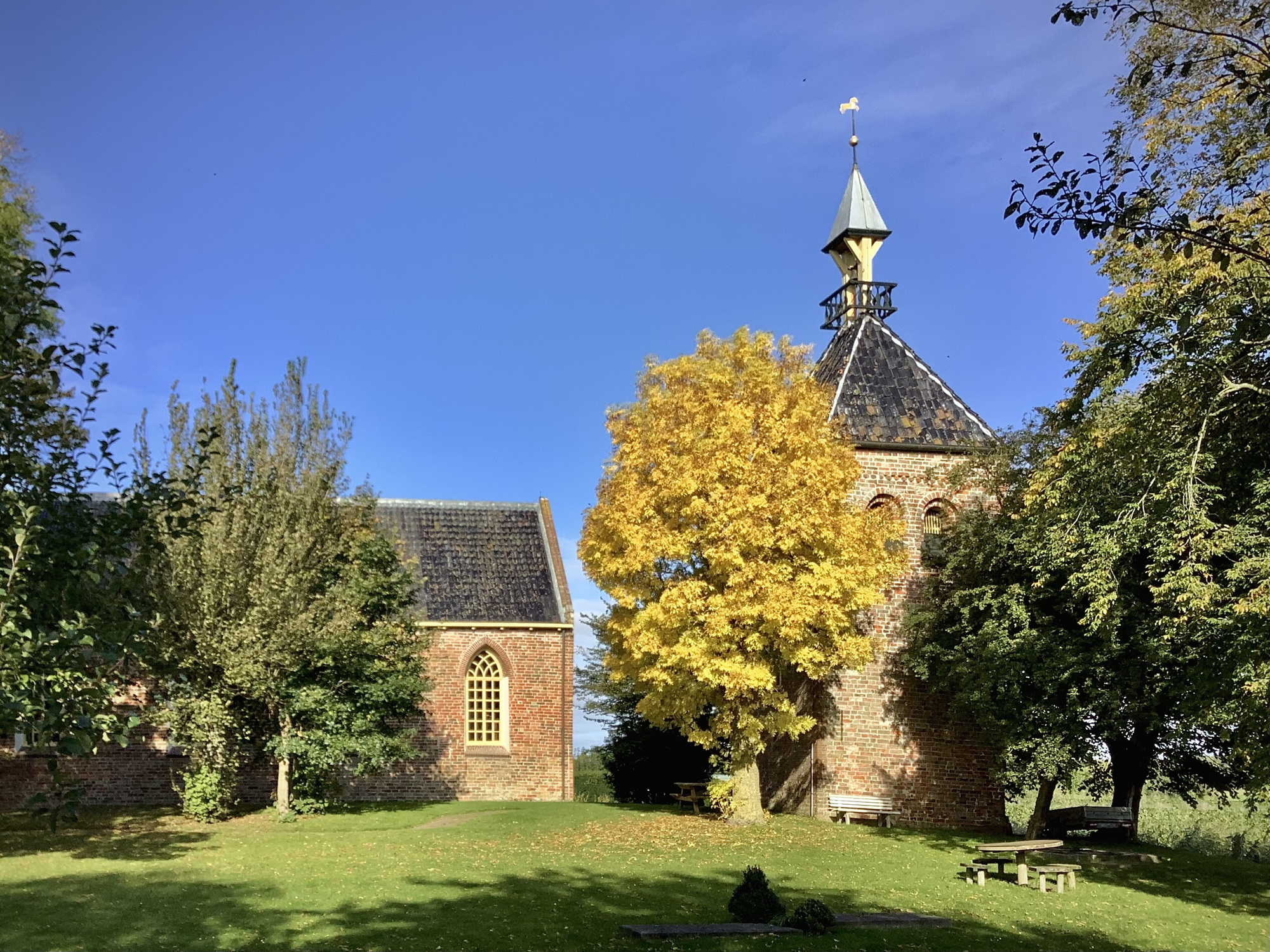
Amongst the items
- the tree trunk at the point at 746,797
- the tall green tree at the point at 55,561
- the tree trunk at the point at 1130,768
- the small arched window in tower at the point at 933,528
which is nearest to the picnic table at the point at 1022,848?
the tree trunk at the point at 746,797

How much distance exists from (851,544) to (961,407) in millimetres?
9235

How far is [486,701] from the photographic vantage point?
32.9 meters

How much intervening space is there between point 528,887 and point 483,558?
1954 cm

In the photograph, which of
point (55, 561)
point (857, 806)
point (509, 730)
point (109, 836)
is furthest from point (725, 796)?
point (55, 561)

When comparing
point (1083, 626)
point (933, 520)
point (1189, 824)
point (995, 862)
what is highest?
point (933, 520)

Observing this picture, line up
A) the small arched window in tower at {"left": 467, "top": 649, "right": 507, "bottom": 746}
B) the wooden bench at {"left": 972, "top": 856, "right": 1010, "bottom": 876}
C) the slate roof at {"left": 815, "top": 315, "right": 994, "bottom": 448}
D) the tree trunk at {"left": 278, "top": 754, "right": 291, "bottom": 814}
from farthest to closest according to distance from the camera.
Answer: the small arched window in tower at {"left": 467, "top": 649, "right": 507, "bottom": 746} < the slate roof at {"left": 815, "top": 315, "right": 994, "bottom": 448} < the tree trunk at {"left": 278, "top": 754, "right": 291, "bottom": 814} < the wooden bench at {"left": 972, "top": 856, "right": 1010, "bottom": 876}

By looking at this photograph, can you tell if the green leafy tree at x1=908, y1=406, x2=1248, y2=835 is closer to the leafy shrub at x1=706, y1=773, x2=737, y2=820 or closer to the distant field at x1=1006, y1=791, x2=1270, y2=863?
the distant field at x1=1006, y1=791, x2=1270, y2=863

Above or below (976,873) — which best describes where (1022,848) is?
above

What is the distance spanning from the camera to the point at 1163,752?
2608cm

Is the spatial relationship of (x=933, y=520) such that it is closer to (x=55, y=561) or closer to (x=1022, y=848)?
(x=1022, y=848)

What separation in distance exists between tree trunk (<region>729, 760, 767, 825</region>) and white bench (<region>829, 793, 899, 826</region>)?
115 inches

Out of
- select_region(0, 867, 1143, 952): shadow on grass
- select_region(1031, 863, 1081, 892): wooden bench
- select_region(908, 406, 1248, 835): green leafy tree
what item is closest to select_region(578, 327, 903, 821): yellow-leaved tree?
select_region(908, 406, 1248, 835): green leafy tree

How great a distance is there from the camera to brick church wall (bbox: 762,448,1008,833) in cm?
2692

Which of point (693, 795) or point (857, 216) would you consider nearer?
point (693, 795)
